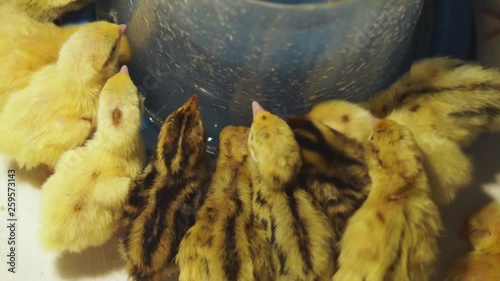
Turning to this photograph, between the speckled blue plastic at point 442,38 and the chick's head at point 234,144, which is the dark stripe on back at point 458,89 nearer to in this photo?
the speckled blue plastic at point 442,38

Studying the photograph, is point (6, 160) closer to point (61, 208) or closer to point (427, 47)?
point (61, 208)

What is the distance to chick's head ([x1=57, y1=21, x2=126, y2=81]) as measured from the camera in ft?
3.69

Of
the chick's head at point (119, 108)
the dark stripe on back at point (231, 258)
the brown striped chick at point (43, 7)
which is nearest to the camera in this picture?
the dark stripe on back at point (231, 258)

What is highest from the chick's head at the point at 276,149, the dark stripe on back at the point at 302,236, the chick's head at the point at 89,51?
the chick's head at the point at 89,51

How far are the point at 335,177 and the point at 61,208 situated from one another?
0.38 meters

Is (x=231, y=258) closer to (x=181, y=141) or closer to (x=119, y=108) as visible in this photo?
(x=181, y=141)

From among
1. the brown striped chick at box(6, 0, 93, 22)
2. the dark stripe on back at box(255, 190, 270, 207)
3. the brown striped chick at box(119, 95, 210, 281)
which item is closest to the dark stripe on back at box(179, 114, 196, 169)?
the brown striped chick at box(119, 95, 210, 281)

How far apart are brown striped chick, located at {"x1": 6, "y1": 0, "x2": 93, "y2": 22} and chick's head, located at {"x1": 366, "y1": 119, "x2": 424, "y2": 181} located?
554 millimetres

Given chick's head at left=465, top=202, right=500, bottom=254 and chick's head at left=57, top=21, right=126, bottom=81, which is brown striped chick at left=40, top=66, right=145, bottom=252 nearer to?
chick's head at left=57, top=21, right=126, bottom=81

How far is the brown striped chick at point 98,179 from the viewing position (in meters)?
1.06

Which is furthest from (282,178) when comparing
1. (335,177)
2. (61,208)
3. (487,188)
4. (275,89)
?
(487,188)

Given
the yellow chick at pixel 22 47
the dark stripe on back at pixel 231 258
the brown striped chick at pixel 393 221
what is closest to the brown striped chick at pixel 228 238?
the dark stripe on back at pixel 231 258

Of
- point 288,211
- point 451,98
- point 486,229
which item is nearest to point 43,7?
point 288,211

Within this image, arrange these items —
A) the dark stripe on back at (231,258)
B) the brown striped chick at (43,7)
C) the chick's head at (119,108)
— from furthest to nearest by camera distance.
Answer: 1. the brown striped chick at (43,7)
2. the chick's head at (119,108)
3. the dark stripe on back at (231,258)
